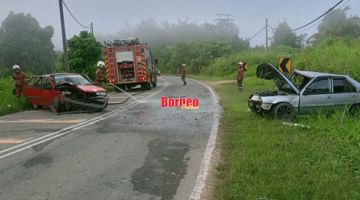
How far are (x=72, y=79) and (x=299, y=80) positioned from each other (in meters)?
8.65

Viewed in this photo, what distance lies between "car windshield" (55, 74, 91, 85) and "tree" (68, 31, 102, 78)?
49.6 feet

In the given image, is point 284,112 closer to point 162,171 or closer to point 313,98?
point 313,98

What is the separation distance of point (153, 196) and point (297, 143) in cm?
377

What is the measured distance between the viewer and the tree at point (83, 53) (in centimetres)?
3231

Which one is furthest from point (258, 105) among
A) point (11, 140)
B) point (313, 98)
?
point (11, 140)

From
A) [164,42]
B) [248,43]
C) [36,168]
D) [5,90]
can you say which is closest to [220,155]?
[36,168]

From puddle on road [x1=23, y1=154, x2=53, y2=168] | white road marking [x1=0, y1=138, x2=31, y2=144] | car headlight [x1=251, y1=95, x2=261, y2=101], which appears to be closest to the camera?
puddle on road [x1=23, y1=154, x2=53, y2=168]

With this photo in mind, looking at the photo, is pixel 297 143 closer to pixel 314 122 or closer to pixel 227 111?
pixel 314 122

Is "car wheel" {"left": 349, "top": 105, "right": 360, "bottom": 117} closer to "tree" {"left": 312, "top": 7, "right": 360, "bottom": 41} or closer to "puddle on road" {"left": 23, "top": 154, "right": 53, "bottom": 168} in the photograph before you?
"puddle on road" {"left": 23, "top": 154, "right": 53, "bottom": 168}

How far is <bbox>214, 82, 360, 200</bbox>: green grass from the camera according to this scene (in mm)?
5664

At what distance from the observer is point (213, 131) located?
422 inches

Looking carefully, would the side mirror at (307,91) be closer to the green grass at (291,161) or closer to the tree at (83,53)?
the green grass at (291,161)

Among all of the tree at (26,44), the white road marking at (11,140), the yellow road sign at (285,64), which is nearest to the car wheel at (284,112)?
the yellow road sign at (285,64)

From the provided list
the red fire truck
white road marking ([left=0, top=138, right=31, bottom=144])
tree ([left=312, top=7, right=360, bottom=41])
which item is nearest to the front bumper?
white road marking ([left=0, top=138, right=31, bottom=144])
